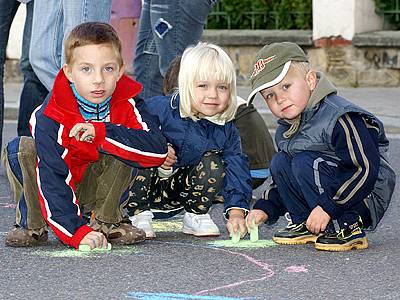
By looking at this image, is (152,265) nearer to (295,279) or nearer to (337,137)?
(295,279)

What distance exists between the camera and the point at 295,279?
4441mm

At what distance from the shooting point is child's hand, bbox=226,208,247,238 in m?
5.09

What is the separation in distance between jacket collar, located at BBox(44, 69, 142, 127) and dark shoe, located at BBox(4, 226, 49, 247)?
1.65 ft

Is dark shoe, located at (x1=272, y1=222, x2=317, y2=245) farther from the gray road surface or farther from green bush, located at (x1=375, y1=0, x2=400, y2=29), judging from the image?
green bush, located at (x1=375, y1=0, x2=400, y2=29)

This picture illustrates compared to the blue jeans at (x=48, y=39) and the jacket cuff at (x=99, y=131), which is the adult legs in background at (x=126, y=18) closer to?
the blue jeans at (x=48, y=39)

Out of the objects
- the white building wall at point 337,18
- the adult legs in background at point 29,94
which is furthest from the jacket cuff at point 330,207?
the white building wall at point 337,18

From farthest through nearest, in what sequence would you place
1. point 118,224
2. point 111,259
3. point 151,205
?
point 151,205 → point 118,224 → point 111,259

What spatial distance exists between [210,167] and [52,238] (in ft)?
2.52

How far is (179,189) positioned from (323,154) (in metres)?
0.77

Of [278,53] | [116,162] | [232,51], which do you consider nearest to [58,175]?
[116,162]

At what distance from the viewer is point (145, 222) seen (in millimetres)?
5355

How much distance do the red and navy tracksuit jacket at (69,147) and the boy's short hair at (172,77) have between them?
95cm

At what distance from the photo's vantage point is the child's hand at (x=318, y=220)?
484 centimetres

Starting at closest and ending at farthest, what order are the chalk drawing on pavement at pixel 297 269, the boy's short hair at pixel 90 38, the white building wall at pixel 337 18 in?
the chalk drawing on pavement at pixel 297 269
the boy's short hair at pixel 90 38
the white building wall at pixel 337 18
